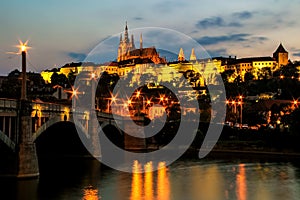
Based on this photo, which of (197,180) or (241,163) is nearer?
(197,180)

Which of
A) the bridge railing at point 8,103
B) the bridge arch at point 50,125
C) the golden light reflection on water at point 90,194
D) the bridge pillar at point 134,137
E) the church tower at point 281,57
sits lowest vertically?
the golden light reflection on water at point 90,194

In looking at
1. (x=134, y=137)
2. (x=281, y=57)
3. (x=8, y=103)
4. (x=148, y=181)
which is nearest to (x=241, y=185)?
(x=148, y=181)

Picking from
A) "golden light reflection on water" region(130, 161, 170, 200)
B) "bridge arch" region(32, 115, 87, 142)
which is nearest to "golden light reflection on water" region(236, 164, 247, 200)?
"golden light reflection on water" region(130, 161, 170, 200)

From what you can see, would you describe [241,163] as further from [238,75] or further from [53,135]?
[238,75]

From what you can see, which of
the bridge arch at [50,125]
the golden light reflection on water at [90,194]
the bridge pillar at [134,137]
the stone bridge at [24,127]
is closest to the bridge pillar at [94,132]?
the bridge arch at [50,125]

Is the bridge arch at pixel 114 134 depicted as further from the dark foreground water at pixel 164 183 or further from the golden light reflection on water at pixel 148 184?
the golden light reflection on water at pixel 148 184

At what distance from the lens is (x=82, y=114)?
5009 cm

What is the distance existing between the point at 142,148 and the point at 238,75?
123m

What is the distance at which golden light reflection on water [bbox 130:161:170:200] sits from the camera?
33522 millimetres

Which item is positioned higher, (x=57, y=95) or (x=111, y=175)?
(x=57, y=95)

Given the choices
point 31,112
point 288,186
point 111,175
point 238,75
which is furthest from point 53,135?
point 238,75

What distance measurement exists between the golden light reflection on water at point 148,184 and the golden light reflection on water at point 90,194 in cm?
231

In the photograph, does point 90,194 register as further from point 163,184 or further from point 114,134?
point 114,134

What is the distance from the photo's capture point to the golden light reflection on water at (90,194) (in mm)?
32438
